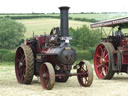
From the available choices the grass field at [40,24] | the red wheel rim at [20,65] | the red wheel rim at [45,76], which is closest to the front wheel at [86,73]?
the red wheel rim at [45,76]

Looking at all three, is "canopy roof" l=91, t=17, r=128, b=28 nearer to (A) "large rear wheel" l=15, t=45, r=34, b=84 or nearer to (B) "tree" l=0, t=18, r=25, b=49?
(A) "large rear wheel" l=15, t=45, r=34, b=84

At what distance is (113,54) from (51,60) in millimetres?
3078

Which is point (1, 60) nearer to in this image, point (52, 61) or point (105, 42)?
point (105, 42)

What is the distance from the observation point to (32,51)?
10500 mm

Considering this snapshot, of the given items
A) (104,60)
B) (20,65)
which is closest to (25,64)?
(20,65)

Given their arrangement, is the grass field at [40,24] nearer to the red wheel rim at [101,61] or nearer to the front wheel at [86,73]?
the red wheel rim at [101,61]

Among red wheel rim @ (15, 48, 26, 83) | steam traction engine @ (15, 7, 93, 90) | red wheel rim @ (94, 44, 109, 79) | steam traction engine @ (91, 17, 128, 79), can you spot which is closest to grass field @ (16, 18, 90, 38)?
red wheel rim @ (94, 44, 109, 79)

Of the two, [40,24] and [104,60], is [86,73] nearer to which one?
[104,60]

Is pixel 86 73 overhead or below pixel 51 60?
below

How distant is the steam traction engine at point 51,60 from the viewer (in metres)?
8.96

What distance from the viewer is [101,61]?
12.3 metres

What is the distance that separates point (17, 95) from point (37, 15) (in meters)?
45.0

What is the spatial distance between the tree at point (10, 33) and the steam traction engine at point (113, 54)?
40.0m

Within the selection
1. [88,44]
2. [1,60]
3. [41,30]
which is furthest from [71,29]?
[1,60]
